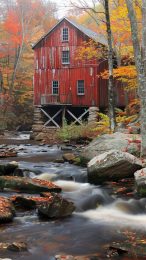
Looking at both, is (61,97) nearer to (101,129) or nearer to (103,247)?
(101,129)

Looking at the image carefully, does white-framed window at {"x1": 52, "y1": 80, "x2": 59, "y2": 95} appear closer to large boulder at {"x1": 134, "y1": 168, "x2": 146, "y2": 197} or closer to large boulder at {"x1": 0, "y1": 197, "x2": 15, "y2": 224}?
large boulder at {"x1": 134, "y1": 168, "x2": 146, "y2": 197}

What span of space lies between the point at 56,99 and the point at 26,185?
2064cm

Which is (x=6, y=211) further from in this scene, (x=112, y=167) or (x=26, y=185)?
(x=112, y=167)

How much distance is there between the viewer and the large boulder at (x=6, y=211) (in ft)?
22.1

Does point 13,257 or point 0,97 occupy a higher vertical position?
point 0,97

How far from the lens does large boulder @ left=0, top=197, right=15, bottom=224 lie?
6750 millimetres

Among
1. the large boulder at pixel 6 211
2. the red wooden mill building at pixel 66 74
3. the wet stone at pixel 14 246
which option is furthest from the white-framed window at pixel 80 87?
the wet stone at pixel 14 246

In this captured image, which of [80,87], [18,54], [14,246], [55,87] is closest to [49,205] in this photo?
[14,246]

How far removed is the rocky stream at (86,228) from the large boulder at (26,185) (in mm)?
286

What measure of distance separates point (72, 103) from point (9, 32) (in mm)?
11849

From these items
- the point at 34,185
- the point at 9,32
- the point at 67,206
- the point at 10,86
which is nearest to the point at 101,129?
the point at 34,185

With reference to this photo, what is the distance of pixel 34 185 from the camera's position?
8867 millimetres

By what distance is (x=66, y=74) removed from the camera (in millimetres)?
28922

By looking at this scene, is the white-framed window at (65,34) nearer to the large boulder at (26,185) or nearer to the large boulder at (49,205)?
the large boulder at (26,185)
